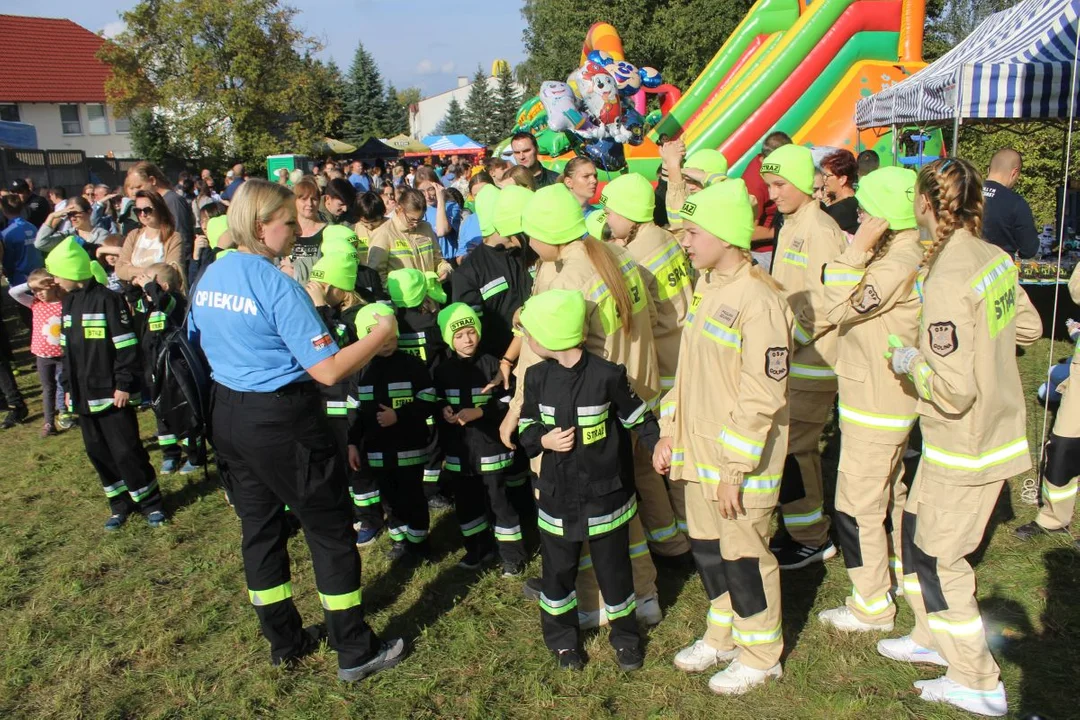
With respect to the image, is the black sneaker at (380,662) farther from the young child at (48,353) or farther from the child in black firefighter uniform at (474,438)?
the young child at (48,353)

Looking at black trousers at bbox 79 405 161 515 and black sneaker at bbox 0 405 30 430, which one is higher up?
black trousers at bbox 79 405 161 515

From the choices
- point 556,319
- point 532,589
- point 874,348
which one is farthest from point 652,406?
point 532,589

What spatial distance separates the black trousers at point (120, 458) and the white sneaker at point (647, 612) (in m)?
3.75

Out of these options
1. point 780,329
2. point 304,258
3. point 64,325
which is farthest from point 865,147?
point 64,325

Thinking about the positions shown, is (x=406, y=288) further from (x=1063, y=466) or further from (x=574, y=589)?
(x=1063, y=466)

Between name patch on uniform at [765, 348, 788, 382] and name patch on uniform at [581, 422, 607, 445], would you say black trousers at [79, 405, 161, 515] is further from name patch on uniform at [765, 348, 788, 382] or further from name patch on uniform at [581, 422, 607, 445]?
name patch on uniform at [765, 348, 788, 382]

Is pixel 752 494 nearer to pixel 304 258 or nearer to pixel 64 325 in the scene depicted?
pixel 304 258

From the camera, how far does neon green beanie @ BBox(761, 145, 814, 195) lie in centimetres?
426

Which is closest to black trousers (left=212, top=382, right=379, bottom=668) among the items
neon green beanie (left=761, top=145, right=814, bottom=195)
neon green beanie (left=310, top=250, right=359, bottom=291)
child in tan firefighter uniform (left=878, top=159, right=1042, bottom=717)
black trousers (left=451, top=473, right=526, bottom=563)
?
black trousers (left=451, top=473, right=526, bottom=563)

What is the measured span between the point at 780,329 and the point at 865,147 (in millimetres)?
10173

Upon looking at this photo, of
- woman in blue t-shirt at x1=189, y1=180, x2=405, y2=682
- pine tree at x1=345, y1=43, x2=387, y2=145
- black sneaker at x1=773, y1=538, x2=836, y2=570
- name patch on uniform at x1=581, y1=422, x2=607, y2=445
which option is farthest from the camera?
pine tree at x1=345, y1=43, x2=387, y2=145

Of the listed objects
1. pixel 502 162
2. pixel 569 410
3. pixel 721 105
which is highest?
pixel 721 105

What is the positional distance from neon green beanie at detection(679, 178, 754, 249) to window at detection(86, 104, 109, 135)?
156 feet

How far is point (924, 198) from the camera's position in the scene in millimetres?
3115
